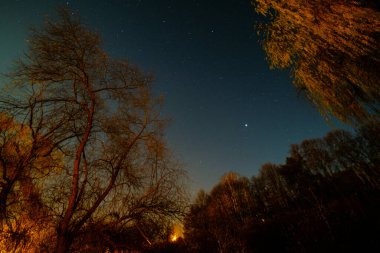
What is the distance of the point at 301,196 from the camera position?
30.8 m

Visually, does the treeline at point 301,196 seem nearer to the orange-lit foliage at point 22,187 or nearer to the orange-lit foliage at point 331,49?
the orange-lit foliage at point 331,49

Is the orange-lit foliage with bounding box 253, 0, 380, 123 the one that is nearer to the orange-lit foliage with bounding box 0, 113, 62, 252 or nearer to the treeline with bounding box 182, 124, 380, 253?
the treeline with bounding box 182, 124, 380, 253

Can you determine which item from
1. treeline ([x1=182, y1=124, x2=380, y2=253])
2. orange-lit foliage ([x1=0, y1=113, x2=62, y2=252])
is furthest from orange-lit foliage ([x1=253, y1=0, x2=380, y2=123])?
orange-lit foliage ([x1=0, y1=113, x2=62, y2=252])

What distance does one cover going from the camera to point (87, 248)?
21.0 feet

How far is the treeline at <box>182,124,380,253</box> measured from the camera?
1159 centimetres

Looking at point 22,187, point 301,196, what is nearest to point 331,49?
point 22,187

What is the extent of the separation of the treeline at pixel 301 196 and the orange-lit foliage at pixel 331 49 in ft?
18.8

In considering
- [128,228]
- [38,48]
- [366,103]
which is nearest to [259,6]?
[366,103]

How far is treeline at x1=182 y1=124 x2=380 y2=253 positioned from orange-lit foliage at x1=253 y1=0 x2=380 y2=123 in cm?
572

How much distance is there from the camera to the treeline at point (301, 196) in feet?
38.0

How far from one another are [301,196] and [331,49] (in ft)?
96.8

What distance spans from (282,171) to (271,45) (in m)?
29.2

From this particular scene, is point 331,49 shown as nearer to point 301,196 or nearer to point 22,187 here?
point 22,187

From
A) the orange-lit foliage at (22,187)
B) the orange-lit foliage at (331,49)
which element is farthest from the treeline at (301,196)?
the orange-lit foliage at (22,187)
